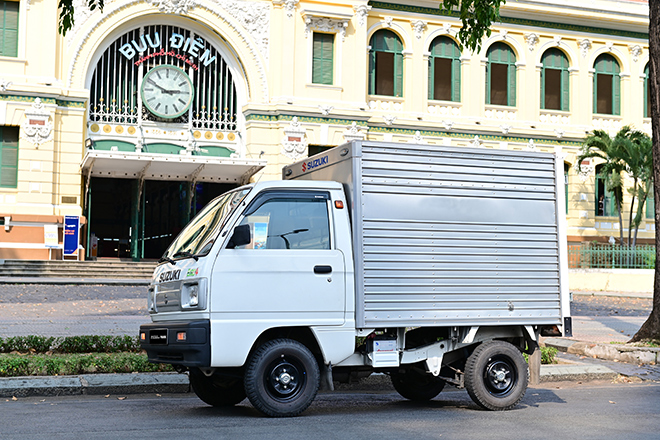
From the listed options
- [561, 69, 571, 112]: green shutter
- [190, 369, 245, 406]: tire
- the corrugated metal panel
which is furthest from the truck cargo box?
[561, 69, 571, 112]: green shutter

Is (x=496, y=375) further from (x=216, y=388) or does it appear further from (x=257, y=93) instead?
(x=257, y=93)

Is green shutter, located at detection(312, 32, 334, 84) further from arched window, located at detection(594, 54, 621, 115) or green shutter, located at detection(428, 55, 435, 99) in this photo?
arched window, located at detection(594, 54, 621, 115)

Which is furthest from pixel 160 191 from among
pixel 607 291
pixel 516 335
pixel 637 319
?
pixel 516 335

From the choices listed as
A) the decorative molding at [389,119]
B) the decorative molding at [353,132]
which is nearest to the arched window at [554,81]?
the decorative molding at [389,119]

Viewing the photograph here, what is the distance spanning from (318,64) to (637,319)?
1648 cm

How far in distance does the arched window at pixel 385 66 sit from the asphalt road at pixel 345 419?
24.9 meters

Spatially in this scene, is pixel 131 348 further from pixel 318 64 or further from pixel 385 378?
pixel 318 64

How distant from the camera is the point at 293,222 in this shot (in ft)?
26.6

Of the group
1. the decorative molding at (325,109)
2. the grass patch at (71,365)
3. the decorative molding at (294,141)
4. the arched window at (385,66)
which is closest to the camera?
the grass patch at (71,365)

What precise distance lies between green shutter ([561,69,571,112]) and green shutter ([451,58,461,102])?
5.04 metres

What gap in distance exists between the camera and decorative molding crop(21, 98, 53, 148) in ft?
92.0

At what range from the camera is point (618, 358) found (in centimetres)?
1254

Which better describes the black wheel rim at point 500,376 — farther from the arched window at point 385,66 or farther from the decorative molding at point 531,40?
the decorative molding at point 531,40

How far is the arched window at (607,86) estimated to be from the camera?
36781 mm
